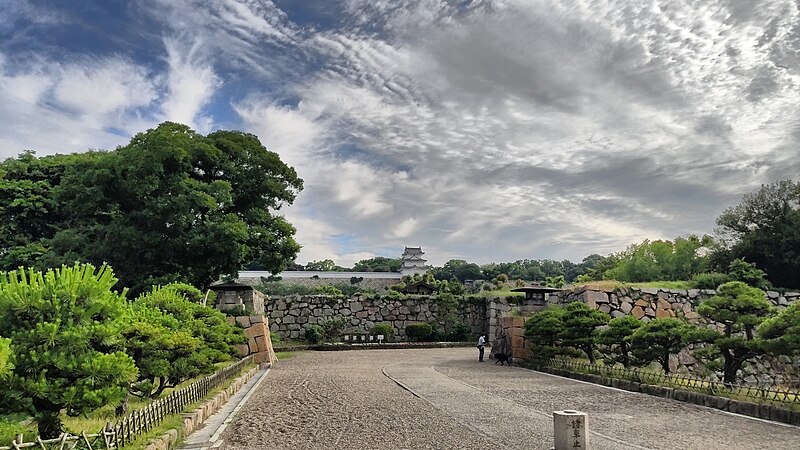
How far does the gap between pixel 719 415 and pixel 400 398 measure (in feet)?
17.2

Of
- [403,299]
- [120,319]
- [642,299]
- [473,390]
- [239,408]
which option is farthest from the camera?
[403,299]

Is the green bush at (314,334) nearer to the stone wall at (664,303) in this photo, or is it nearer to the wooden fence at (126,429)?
the stone wall at (664,303)

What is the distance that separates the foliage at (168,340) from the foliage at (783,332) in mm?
9098

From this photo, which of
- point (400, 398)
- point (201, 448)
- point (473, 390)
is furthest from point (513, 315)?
point (201, 448)

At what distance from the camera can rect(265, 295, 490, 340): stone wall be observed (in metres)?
28.8

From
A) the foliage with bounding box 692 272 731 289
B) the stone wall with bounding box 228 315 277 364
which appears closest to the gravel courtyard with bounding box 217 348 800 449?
the stone wall with bounding box 228 315 277 364

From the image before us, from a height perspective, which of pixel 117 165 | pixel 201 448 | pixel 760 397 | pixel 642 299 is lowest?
pixel 201 448

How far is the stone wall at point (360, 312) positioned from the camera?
2880 centimetres

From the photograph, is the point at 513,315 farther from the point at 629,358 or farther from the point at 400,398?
the point at 400,398

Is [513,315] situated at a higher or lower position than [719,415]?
higher

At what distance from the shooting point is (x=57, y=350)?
220 inches

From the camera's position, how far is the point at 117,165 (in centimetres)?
1992

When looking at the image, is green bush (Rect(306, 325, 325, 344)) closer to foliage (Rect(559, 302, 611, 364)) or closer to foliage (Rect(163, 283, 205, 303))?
foliage (Rect(163, 283, 205, 303))

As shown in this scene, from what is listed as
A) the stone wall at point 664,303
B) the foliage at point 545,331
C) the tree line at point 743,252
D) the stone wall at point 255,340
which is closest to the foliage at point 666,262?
the tree line at point 743,252
